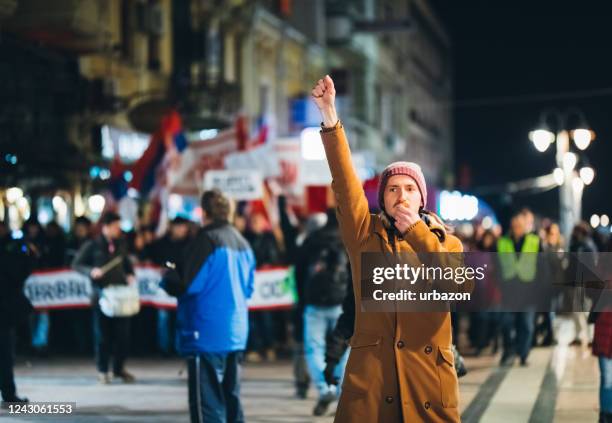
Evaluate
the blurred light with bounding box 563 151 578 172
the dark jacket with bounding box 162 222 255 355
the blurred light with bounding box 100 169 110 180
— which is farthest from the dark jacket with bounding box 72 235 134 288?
the blurred light with bounding box 563 151 578 172

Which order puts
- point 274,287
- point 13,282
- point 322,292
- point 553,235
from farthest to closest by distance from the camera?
1. point 553,235
2. point 274,287
3. point 13,282
4. point 322,292

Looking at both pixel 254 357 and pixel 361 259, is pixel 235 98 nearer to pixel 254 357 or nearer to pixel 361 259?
pixel 254 357

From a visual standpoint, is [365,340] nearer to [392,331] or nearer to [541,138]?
[392,331]

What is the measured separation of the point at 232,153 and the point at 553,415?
1192 cm

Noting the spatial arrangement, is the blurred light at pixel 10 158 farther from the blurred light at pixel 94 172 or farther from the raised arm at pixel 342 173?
the raised arm at pixel 342 173

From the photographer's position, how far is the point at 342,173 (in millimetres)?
5070

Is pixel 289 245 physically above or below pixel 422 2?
below

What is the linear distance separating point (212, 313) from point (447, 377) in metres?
4.07

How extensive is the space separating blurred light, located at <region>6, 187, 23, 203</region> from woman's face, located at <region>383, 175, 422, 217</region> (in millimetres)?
19039

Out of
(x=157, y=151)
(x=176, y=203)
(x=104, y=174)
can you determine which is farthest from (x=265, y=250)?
(x=176, y=203)

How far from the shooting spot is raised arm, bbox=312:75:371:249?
4988 millimetres

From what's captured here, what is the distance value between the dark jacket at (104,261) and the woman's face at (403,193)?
9396 millimetres

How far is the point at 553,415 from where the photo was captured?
10945 mm

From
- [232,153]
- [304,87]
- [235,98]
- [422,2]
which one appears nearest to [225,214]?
[232,153]
